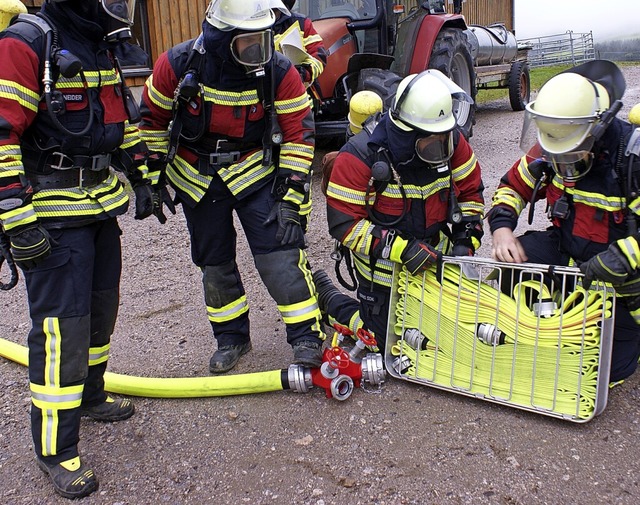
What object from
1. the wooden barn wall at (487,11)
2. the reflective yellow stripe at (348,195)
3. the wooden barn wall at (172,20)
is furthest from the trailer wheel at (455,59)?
the wooden barn wall at (487,11)

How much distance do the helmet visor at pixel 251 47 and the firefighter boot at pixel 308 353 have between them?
1349 mm

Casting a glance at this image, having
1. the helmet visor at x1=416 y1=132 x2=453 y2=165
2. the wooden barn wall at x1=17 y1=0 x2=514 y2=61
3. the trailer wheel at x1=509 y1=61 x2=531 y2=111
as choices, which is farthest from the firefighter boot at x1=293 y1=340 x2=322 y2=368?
the trailer wheel at x1=509 y1=61 x2=531 y2=111

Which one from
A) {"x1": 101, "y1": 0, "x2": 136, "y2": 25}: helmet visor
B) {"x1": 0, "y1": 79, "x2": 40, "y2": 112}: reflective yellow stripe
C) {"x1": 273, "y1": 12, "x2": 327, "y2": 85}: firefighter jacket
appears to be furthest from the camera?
{"x1": 273, "y1": 12, "x2": 327, "y2": 85}: firefighter jacket

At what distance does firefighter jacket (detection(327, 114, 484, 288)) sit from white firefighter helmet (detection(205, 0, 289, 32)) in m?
0.77

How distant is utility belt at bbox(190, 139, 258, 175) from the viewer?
3.16 m

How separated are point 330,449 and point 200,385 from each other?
0.77 meters

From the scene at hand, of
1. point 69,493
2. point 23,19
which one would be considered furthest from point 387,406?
point 23,19

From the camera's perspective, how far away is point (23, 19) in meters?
2.35

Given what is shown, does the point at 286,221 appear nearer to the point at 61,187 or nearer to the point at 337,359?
the point at 337,359

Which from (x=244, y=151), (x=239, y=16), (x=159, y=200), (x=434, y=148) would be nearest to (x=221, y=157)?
(x=244, y=151)

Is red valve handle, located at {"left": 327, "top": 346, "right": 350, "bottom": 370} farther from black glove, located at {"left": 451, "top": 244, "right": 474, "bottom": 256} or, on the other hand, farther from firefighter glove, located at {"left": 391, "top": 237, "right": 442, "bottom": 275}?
black glove, located at {"left": 451, "top": 244, "right": 474, "bottom": 256}

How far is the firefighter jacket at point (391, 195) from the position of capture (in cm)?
316

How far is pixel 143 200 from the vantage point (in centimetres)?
297

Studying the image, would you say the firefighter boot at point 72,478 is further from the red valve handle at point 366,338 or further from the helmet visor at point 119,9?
the helmet visor at point 119,9
